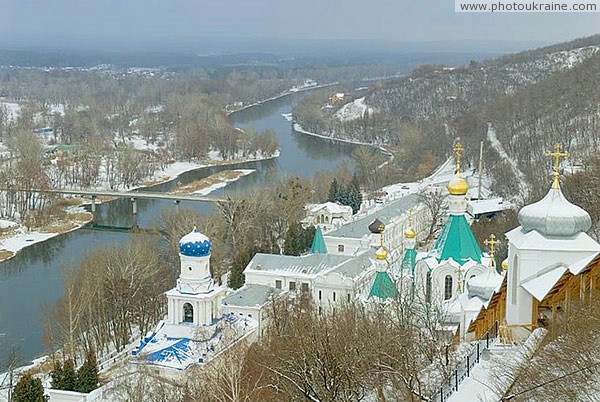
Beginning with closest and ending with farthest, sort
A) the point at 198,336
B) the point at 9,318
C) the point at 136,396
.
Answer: the point at 136,396 → the point at 198,336 → the point at 9,318

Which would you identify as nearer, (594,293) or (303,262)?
(594,293)

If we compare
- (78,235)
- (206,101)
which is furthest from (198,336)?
(206,101)

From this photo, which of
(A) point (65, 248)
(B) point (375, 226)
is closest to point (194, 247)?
(B) point (375, 226)

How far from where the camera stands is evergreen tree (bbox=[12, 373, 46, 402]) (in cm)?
813

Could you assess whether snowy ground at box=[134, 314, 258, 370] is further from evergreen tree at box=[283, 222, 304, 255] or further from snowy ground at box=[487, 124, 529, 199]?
snowy ground at box=[487, 124, 529, 199]

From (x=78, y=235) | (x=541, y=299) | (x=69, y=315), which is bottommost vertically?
(x=78, y=235)

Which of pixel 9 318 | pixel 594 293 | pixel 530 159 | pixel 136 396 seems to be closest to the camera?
pixel 594 293

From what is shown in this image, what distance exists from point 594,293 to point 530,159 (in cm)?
1757

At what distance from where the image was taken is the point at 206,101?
52.2 metres

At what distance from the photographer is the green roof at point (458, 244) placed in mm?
10281

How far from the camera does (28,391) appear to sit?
26.7 feet

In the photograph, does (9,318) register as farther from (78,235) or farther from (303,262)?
(78,235)

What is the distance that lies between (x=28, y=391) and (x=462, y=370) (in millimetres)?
4161

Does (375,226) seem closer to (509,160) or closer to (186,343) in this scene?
(186,343)
